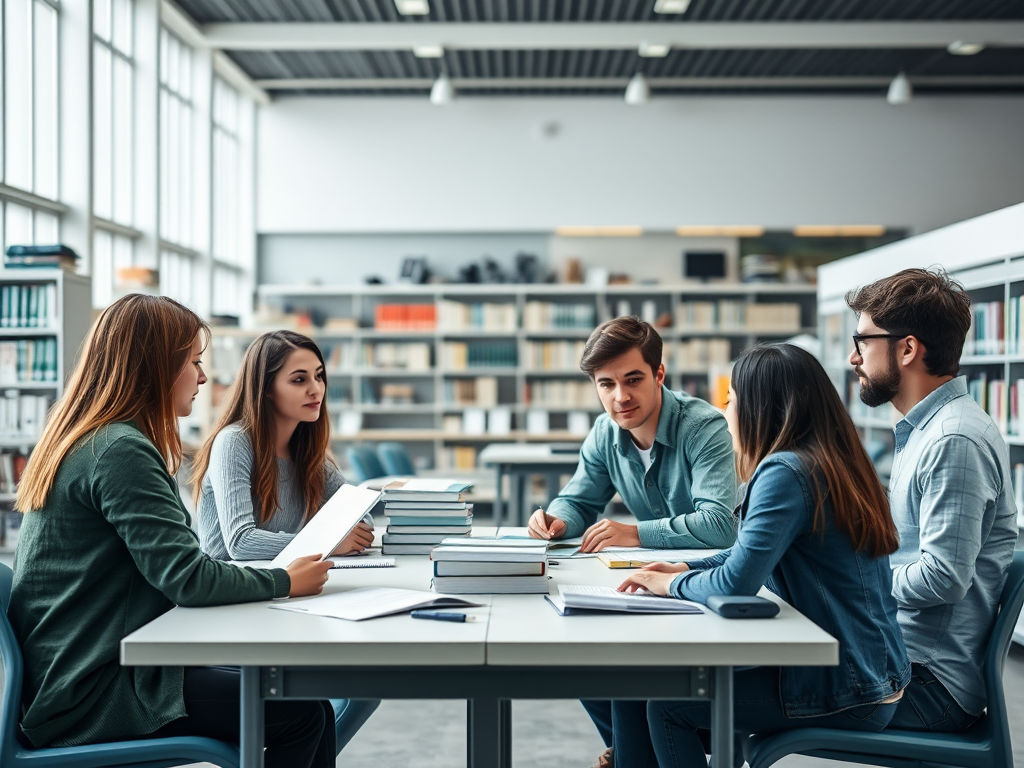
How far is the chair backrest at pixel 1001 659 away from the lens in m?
1.79

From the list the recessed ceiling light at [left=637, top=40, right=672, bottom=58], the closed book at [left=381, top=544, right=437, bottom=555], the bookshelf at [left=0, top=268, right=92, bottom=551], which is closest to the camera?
the closed book at [left=381, top=544, right=437, bottom=555]

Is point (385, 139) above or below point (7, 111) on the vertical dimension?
above

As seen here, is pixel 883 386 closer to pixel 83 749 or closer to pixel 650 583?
pixel 650 583

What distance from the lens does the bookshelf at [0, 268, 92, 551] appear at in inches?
208

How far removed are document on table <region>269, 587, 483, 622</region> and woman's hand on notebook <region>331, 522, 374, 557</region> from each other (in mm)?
522

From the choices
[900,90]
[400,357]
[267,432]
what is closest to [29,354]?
[267,432]

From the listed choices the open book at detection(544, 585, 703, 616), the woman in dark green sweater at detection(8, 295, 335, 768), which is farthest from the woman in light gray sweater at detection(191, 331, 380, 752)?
the open book at detection(544, 585, 703, 616)

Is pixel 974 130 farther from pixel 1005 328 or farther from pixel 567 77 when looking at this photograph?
pixel 1005 328

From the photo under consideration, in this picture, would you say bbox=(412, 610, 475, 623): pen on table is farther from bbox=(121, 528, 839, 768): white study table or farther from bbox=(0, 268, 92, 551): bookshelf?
bbox=(0, 268, 92, 551): bookshelf

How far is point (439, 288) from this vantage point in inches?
350

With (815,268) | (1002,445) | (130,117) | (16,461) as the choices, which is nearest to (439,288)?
(130,117)

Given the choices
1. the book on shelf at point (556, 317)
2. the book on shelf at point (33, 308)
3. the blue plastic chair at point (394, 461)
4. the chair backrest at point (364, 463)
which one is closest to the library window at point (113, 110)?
the book on shelf at point (33, 308)

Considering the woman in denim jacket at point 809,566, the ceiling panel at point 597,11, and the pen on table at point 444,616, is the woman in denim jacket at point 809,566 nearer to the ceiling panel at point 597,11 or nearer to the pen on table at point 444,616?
the pen on table at point 444,616

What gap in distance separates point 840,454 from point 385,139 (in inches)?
316
